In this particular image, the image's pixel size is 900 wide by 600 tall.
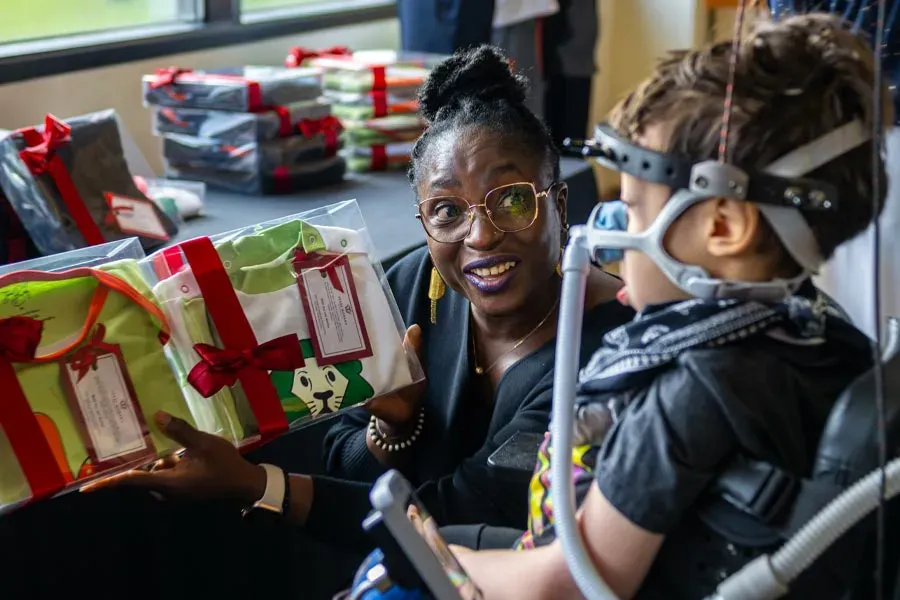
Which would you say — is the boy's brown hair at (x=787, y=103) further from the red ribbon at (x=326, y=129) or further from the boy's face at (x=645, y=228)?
the red ribbon at (x=326, y=129)

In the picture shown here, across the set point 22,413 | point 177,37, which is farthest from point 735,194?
point 177,37

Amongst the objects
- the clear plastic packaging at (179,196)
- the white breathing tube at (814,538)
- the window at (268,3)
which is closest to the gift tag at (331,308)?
the white breathing tube at (814,538)

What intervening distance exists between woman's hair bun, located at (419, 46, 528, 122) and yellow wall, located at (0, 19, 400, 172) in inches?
48.6

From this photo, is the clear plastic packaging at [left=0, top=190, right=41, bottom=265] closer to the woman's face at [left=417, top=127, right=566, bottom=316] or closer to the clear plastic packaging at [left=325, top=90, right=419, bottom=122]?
the woman's face at [left=417, top=127, right=566, bottom=316]

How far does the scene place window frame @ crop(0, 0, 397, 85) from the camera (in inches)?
91.3

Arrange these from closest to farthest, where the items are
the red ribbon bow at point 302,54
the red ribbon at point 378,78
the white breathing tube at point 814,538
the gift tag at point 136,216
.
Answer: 1. the white breathing tube at point 814,538
2. the gift tag at point 136,216
3. the red ribbon at point 378,78
4. the red ribbon bow at point 302,54

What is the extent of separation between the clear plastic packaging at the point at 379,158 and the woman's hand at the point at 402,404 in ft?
4.44

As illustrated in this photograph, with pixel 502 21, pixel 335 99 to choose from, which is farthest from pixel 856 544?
pixel 502 21

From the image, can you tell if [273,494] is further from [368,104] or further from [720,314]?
[368,104]

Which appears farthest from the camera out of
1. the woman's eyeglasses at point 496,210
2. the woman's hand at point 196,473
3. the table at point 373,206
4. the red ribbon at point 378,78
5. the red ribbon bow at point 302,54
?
the red ribbon bow at point 302,54

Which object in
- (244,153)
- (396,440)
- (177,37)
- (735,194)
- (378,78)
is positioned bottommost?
(396,440)

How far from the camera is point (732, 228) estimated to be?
814 millimetres

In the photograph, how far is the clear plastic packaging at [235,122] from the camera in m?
2.39

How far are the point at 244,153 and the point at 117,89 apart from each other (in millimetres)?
410
